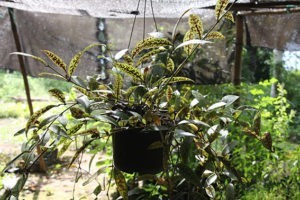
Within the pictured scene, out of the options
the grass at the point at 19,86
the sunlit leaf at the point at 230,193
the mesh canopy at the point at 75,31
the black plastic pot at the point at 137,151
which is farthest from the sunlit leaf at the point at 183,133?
the grass at the point at 19,86

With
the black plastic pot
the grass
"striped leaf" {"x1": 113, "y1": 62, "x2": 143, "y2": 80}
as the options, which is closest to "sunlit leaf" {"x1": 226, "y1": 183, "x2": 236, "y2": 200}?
the black plastic pot

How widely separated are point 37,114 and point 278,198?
1610mm

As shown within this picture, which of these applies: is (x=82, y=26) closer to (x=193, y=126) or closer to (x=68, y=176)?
(x=68, y=176)

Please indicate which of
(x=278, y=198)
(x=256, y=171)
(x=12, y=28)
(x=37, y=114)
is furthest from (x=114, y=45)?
(x=37, y=114)

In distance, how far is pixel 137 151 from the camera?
910mm

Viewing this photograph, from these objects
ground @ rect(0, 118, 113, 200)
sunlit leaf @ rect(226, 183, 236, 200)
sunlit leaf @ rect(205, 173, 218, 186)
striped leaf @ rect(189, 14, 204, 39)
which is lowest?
ground @ rect(0, 118, 113, 200)

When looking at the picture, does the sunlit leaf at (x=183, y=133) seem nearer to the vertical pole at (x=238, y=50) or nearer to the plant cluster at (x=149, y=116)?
the plant cluster at (x=149, y=116)

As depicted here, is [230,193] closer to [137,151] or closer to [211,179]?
[211,179]

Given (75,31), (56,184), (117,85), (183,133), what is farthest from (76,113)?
(56,184)

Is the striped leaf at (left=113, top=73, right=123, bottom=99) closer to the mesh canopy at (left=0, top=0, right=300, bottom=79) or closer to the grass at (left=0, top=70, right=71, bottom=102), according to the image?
the mesh canopy at (left=0, top=0, right=300, bottom=79)

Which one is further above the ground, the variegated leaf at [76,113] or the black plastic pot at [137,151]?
the variegated leaf at [76,113]

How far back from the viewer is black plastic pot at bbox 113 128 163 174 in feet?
2.95

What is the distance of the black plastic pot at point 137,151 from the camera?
898mm

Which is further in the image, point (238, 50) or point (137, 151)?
point (238, 50)
